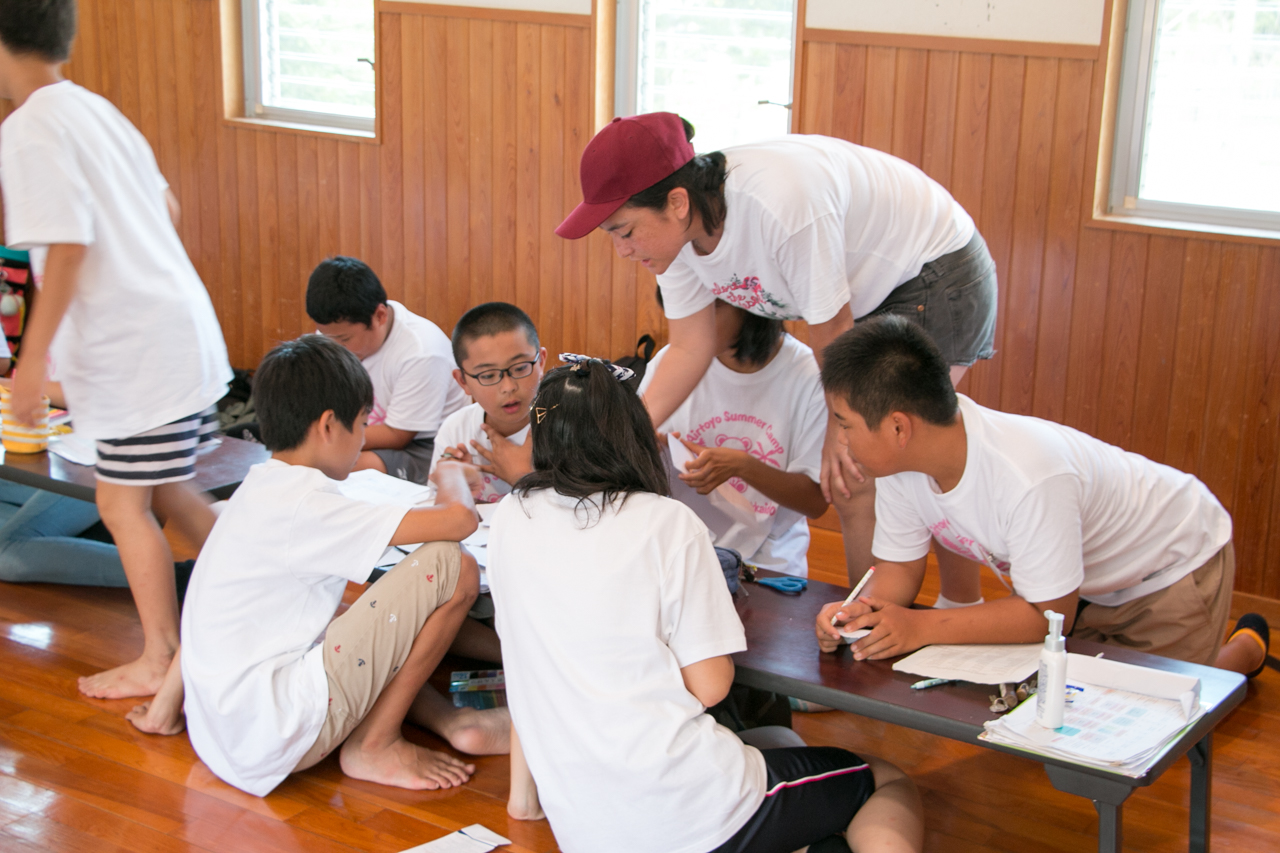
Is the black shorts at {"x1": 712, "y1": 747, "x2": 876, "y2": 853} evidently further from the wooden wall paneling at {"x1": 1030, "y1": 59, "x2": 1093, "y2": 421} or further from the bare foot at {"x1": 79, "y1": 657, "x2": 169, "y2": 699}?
the wooden wall paneling at {"x1": 1030, "y1": 59, "x2": 1093, "y2": 421}

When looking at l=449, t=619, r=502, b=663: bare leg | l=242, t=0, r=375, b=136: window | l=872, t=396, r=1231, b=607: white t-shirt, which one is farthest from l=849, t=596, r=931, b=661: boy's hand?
l=242, t=0, r=375, b=136: window

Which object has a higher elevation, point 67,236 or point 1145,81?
point 1145,81

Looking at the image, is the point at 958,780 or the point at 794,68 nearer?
the point at 958,780

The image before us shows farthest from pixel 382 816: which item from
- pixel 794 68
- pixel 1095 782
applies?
pixel 794 68

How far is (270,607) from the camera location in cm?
225

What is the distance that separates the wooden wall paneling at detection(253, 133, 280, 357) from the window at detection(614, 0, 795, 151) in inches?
68.4

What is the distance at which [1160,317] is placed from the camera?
3.41m

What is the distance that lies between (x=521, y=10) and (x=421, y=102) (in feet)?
1.97

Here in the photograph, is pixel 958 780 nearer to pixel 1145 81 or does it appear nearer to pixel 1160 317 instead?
pixel 1160 317

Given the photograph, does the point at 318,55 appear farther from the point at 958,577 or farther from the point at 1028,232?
the point at 958,577

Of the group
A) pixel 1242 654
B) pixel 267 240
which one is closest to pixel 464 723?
pixel 1242 654

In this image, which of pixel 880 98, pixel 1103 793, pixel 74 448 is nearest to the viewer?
pixel 1103 793

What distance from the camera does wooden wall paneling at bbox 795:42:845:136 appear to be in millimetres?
3818

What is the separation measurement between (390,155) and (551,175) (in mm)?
806
